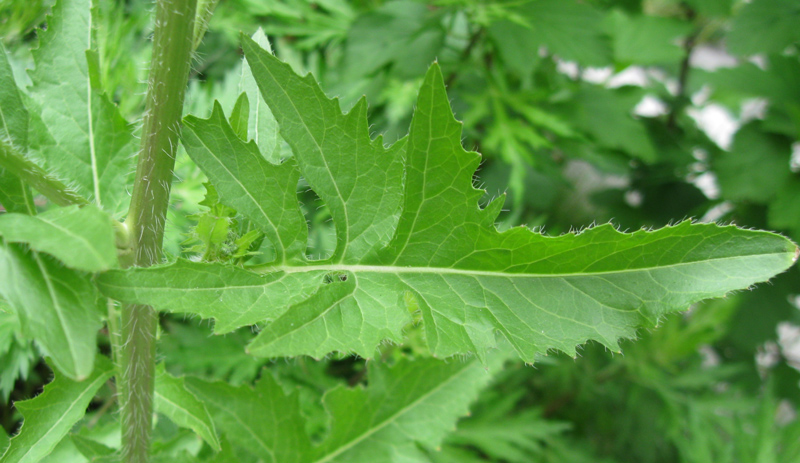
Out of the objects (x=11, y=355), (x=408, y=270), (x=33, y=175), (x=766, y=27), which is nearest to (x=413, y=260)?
(x=408, y=270)

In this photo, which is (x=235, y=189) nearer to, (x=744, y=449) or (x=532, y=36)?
(x=532, y=36)

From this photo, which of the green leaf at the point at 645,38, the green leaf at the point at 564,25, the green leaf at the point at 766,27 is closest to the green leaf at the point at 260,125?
the green leaf at the point at 564,25

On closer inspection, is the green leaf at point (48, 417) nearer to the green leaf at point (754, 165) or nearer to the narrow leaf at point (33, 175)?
the narrow leaf at point (33, 175)

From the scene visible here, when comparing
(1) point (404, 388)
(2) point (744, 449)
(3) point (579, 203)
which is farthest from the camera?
(3) point (579, 203)

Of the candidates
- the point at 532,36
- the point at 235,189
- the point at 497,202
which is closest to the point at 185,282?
the point at 235,189

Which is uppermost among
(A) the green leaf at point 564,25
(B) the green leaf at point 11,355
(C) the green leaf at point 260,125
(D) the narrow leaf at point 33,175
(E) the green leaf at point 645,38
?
(E) the green leaf at point 645,38
